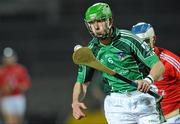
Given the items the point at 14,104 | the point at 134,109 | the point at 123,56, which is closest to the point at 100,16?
the point at 123,56

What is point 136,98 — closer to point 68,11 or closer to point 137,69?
point 137,69

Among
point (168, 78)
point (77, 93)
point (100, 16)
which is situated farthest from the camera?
point (168, 78)

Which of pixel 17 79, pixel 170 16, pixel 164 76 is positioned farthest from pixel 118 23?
pixel 164 76

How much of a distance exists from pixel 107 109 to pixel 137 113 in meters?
0.35

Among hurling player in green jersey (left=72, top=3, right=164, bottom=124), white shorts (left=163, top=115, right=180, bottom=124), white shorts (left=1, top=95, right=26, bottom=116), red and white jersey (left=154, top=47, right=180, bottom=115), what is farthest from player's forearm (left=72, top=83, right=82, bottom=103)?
white shorts (left=1, top=95, right=26, bottom=116)

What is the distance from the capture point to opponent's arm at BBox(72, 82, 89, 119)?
6922 mm

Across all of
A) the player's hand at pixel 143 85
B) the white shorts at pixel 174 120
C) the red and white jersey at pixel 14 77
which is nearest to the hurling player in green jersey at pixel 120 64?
the player's hand at pixel 143 85

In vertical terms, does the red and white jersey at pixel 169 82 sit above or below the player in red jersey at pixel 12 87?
above

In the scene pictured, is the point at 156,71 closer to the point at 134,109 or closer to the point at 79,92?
the point at 134,109

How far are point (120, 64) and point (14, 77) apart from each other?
855cm

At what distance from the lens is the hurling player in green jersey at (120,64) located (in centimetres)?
690

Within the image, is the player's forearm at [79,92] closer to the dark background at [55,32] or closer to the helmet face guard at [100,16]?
the helmet face guard at [100,16]

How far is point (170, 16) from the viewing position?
1802 centimetres

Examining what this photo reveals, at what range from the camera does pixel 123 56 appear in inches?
277
